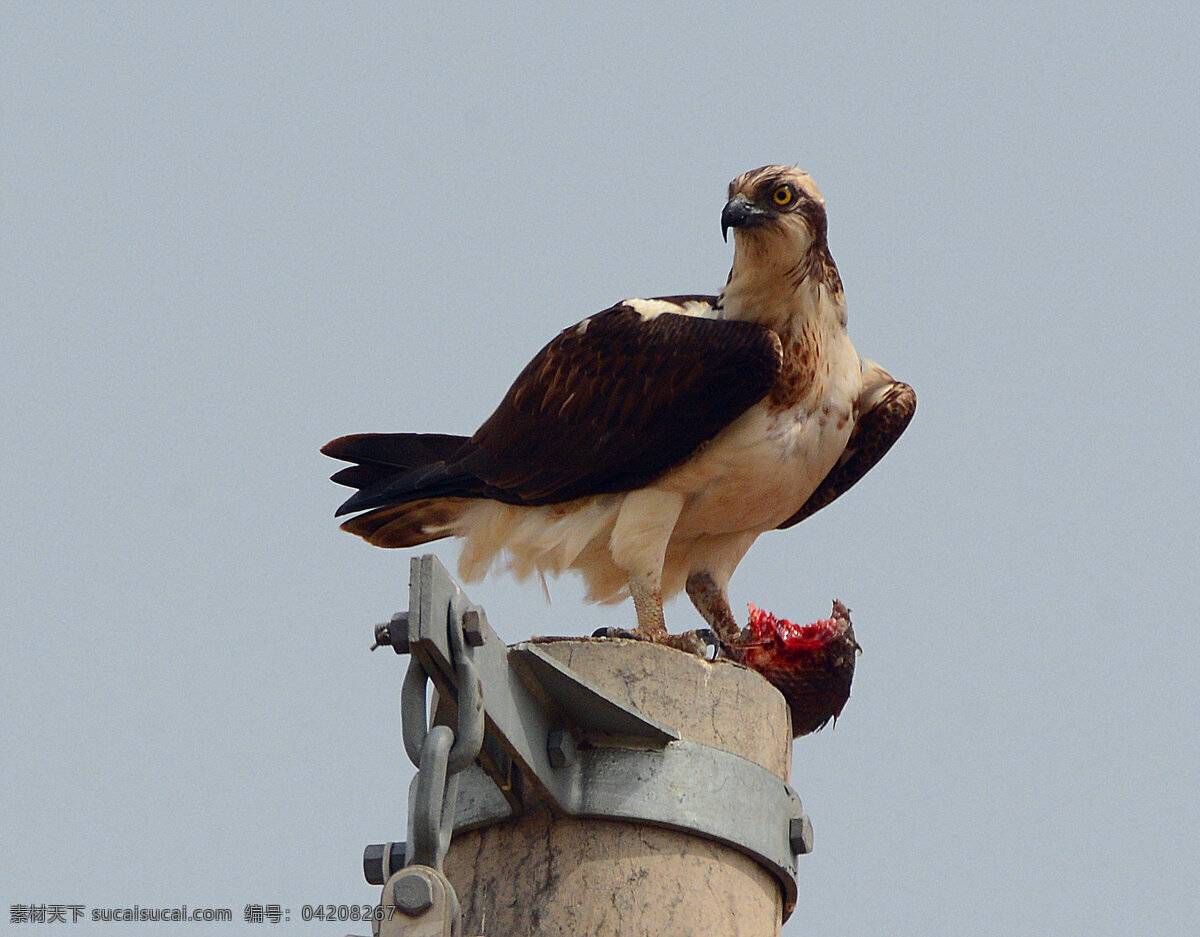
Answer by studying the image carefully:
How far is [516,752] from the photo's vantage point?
3.59 meters

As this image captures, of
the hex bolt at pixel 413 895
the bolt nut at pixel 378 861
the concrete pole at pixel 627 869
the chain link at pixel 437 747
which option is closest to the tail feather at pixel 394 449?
the concrete pole at pixel 627 869

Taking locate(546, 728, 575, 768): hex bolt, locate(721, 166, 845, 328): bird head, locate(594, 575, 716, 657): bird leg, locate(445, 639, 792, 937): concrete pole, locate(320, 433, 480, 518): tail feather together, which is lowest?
locate(445, 639, 792, 937): concrete pole

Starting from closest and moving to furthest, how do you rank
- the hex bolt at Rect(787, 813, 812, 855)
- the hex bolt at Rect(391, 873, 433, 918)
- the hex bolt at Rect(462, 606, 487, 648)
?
the hex bolt at Rect(391, 873, 433, 918), the hex bolt at Rect(462, 606, 487, 648), the hex bolt at Rect(787, 813, 812, 855)

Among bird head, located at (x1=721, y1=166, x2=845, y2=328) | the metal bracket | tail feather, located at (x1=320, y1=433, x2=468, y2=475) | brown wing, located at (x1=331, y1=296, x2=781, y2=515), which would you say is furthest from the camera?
tail feather, located at (x1=320, y1=433, x2=468, y2=475)

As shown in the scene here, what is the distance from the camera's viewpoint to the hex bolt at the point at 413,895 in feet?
8.84

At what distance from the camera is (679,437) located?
5.90 meters

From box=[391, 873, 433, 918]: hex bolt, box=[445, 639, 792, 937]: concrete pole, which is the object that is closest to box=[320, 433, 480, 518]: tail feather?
box=[445, 639, 792, 937]: concrete pole

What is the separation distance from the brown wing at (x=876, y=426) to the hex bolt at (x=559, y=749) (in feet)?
9.07

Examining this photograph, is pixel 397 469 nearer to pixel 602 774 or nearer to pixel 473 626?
pixel 602 774

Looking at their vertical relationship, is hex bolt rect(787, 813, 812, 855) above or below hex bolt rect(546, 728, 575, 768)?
below

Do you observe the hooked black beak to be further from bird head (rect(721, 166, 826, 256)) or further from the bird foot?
the bird foot

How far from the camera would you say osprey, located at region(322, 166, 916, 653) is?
5.93 metres

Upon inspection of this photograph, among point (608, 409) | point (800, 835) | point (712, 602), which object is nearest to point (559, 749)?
point (800, 835)

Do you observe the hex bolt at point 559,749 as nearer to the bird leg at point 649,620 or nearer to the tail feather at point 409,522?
the bird leg at point 649,620
